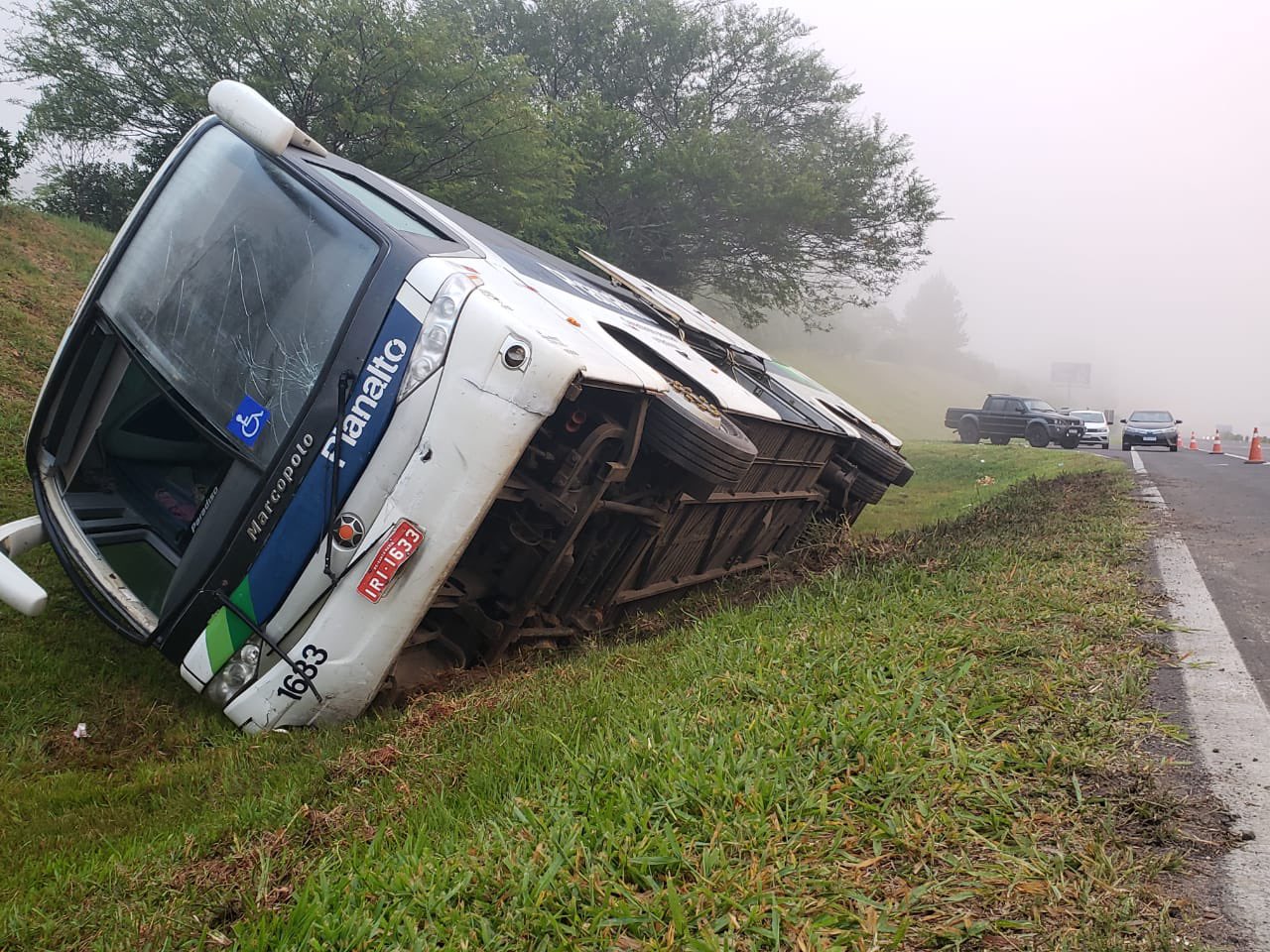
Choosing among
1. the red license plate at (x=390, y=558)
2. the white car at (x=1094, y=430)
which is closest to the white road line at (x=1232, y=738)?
the red license plate at (x=390, y=558)

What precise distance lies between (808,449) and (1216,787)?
3.72 meters

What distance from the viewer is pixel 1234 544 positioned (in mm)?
5336

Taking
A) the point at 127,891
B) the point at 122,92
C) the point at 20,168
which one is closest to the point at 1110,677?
the point at 127,891

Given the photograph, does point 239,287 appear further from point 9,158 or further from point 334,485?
point 9,158

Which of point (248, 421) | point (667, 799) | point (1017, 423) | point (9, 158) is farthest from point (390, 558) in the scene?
point (1017, 423)

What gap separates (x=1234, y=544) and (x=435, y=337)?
194 inches

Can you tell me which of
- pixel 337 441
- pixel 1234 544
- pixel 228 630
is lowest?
pixel 228 630

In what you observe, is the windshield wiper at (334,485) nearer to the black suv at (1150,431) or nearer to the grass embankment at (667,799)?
the grass embankment at (667,799)

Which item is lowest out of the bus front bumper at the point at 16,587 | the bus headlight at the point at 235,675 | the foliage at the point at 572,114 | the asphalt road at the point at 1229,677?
the bus front bumper at the point at 16,587

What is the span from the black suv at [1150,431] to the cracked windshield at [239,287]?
23616 mm

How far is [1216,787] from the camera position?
2.11 m

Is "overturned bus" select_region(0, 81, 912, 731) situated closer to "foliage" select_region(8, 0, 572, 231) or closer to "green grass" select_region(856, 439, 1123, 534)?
"green grass" select_region(856, 439, 1123, 534)

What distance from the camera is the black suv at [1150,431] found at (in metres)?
23.0

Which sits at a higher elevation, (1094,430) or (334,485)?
(1094,430)
